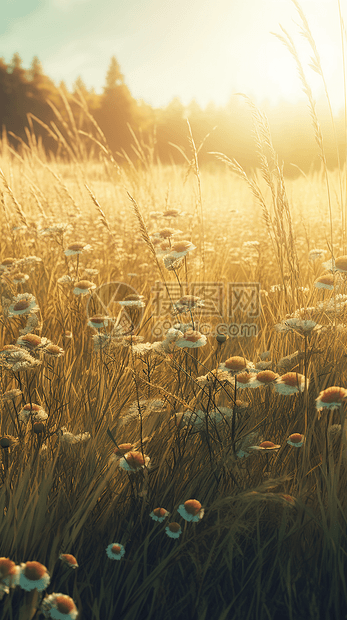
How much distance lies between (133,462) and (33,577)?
32 cm

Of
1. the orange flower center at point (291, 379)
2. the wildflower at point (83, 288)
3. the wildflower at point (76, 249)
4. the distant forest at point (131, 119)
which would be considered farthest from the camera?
the distant forest at point (131, 119)

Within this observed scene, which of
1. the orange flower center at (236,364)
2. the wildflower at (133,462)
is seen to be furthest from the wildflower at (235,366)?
the wildflower at (133,462)

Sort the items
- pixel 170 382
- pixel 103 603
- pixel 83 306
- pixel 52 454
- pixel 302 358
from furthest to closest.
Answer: pixel 83 306 → pixel 170 382 → pixel 302 358 → pixel 52 454 → pixel 103 603

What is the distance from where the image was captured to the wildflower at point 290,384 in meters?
1.04

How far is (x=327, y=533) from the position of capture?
2.85 ft

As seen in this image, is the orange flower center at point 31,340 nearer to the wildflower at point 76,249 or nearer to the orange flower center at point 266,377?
the orange flower center at point 266,377

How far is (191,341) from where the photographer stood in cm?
119

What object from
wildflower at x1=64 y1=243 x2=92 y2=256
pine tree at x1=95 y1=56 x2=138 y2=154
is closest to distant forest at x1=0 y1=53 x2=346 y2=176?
pine tree at x1=95 y1=56 x2=138 y2=154

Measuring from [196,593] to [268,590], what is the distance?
15 cm

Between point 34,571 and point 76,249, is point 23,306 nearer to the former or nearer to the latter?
point 76,249

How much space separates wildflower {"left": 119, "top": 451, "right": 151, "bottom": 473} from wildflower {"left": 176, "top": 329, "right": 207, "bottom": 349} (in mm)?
327

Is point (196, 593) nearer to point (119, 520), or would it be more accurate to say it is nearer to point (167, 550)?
point (167, 550)

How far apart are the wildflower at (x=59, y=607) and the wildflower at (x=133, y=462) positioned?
0.29m

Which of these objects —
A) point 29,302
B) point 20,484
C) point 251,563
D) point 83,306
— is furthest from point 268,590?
point 83,306
